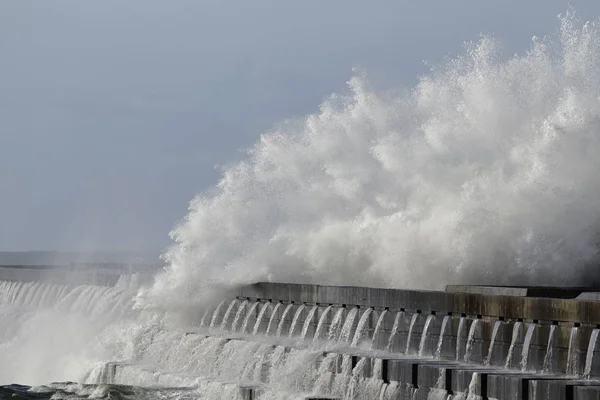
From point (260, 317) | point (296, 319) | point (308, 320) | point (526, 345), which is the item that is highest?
point (260, 317)

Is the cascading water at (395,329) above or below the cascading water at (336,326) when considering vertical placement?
below

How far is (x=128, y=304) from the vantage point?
30.5m

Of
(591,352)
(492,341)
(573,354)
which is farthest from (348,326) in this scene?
(591,352)

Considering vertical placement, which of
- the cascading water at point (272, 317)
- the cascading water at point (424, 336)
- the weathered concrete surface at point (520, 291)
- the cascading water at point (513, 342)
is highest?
the cascading water at point (272, 317)

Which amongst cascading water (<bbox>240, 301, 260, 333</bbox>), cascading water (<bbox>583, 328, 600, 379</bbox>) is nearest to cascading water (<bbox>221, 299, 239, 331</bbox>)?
cascading water (<bbox>240, 301, 260, 333</bbox>)

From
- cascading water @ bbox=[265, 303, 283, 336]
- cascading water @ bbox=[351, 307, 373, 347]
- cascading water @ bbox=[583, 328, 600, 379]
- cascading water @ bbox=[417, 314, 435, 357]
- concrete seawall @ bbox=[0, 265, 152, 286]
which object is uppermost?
concrete seawall @ bbox=[0, 265, 152, 286]

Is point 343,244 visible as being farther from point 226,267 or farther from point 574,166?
point 574,166

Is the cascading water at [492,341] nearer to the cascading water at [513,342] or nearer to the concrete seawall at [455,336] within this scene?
the concrete seawall at [455,336]

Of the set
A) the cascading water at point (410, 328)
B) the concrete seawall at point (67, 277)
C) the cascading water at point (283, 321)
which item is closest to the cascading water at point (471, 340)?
the cascading water at point (410, 328)

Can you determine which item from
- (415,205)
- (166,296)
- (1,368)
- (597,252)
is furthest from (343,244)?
(1,368)

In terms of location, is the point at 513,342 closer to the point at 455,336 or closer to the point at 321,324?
the point at 455,336

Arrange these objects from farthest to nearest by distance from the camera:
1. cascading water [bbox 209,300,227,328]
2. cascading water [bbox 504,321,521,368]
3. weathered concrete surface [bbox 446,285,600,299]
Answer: cascading water [bbox 209,300,227,328] → weathered concrete surface [bbox 446,285,600,299] → cascading water [bbox 504,321,521,368]

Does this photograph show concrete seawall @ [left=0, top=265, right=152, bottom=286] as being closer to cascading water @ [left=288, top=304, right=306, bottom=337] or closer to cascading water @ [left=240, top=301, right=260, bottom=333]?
cascading water @ [left=240, top=301, right=260, bottom=333]

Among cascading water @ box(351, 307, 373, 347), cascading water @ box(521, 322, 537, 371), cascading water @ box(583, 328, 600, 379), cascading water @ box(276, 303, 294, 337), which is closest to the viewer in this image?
cascading water @ box(583, 328, 600, 379)
